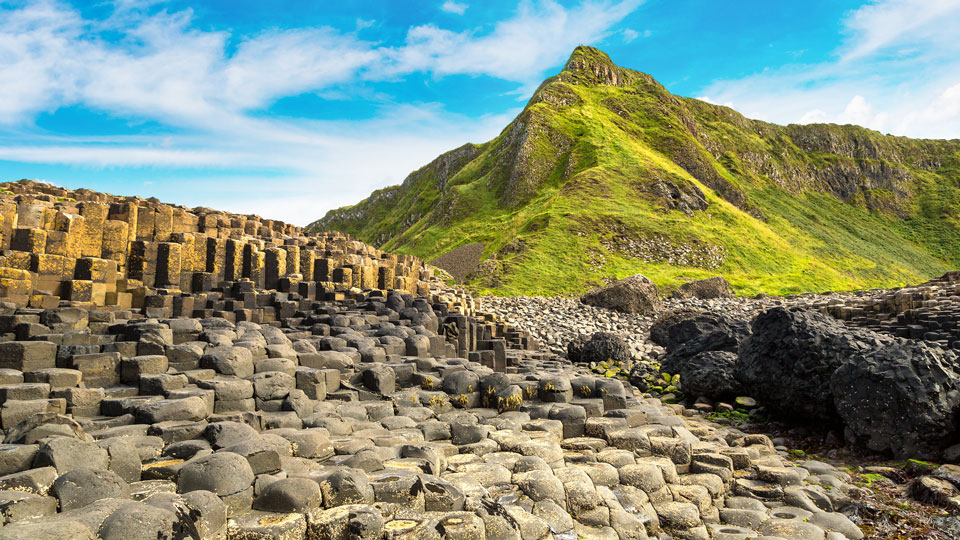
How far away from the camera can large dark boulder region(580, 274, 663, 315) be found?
3177 cm

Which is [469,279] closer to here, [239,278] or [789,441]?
[239,278]

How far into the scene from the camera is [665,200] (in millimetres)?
62312

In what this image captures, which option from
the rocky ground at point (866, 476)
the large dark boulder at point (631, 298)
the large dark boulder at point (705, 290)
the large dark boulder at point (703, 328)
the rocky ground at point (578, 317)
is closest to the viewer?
the rocky ground at point (866, 476)

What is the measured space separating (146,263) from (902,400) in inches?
649

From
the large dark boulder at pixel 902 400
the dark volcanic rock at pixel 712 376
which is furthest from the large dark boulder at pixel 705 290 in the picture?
the large dark boulder at pixel 902 400

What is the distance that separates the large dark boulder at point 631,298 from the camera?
Result: 31766 mm

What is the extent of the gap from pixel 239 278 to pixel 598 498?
1261cm

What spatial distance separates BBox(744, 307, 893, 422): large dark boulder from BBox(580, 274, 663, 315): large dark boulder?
59.3ft

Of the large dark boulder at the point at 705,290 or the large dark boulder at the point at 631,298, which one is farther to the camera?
the large dark boulder at the point at 705,290

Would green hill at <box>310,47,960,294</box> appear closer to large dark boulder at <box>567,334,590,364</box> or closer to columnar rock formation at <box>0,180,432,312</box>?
large dark boulder at <box>567,334,590,364</box>

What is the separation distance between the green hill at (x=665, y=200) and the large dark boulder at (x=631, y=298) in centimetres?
805

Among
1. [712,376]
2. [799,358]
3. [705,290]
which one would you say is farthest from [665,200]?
[799,358]

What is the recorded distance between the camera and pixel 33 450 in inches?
227

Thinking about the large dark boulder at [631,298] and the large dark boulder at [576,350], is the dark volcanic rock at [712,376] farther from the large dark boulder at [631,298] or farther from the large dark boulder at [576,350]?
the large dark boulder at [631,298]
